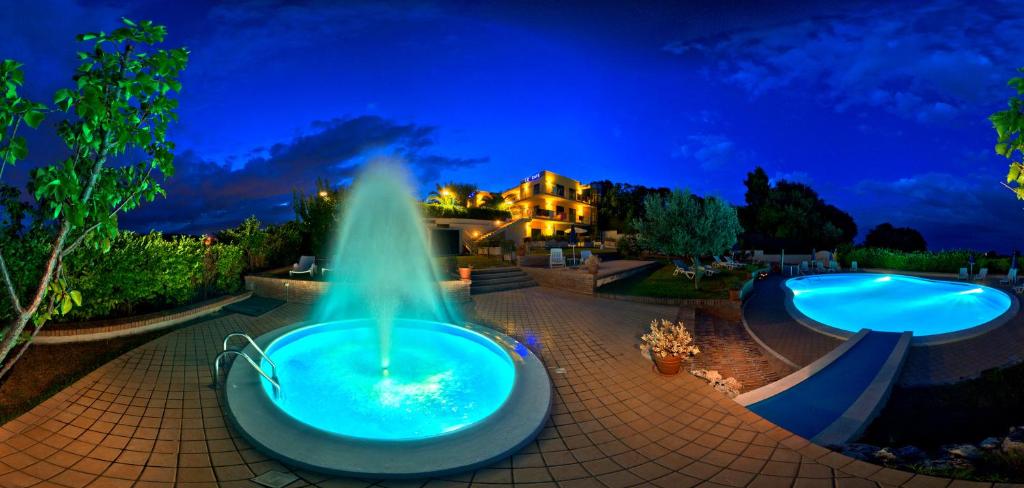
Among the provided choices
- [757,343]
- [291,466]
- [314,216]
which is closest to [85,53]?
[291,466]

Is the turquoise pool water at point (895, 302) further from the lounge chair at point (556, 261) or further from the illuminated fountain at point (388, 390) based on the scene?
the illuminated fountain at point (388, 390)

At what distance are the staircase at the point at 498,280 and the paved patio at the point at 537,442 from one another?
8368 millimetres

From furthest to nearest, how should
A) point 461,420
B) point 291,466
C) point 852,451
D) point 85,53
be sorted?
point 461,420
point 852,451
point 291,466
point 85,53

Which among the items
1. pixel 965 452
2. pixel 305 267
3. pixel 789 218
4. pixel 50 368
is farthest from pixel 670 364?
pixel 789 218

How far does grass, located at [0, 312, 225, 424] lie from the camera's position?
16.0ft

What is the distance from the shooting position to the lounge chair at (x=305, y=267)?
14854mm

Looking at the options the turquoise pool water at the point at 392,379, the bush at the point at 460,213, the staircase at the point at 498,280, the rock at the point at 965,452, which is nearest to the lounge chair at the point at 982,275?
the staircase at the point at 498,280

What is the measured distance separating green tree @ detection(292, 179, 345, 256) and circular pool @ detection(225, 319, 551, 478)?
36.0 feet

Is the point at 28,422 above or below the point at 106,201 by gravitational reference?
below

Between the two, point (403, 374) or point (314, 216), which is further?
point (314, 216)

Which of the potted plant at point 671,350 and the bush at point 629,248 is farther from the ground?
the bush at point 629,248

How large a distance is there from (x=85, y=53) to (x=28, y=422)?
4445mm

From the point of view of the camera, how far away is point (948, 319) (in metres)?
13.0

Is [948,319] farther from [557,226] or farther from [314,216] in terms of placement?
[557,226]
